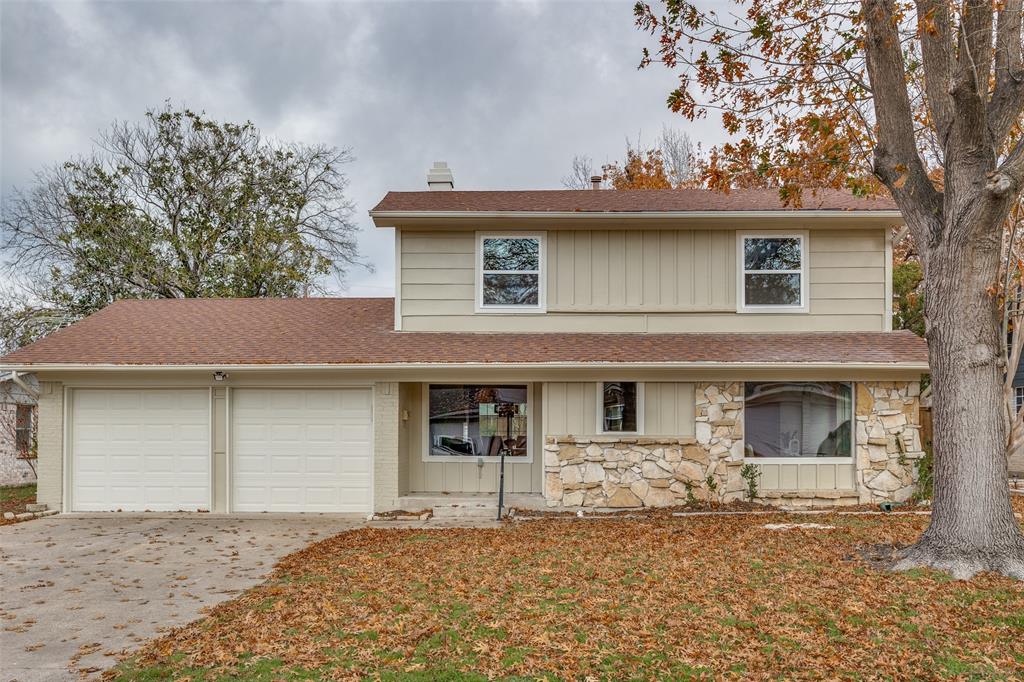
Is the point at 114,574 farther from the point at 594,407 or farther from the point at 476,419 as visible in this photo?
the point at 594,407

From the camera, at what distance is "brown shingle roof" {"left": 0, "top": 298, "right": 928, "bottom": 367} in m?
10.9

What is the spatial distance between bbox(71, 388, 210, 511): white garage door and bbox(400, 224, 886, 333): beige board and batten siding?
15.3 feet

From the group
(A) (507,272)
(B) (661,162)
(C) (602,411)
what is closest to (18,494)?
(A) (507,272)

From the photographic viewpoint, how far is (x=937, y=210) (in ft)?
24.1

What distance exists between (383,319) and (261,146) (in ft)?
39.8

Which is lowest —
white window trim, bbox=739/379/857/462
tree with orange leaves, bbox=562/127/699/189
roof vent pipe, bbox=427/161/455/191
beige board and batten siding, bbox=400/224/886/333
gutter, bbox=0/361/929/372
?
white window trim, bbox=739/379/857/462

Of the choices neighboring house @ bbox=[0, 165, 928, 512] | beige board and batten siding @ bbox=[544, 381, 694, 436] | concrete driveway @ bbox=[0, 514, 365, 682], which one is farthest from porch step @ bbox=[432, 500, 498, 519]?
beige board and batten siding @ bbox=[544, 381, 694, 436]

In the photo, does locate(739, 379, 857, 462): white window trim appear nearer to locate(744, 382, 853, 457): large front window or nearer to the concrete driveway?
locate(744, 382, 853, 457): large front window

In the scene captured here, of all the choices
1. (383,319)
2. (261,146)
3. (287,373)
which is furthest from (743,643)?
(261,146)

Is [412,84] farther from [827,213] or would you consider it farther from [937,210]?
[937,210]

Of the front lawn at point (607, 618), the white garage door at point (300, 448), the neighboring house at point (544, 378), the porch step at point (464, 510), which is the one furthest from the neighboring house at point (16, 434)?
the front lawn at point (607, 618)

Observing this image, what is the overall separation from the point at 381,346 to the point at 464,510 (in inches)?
117

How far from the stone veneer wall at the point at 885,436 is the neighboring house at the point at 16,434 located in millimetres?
17420

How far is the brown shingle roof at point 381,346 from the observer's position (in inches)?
431
